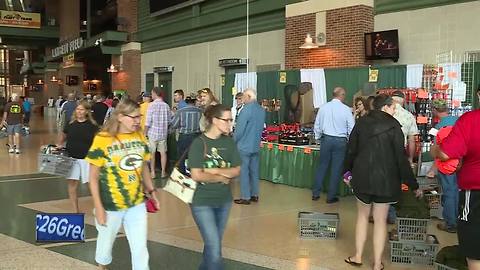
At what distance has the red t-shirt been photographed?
3.28 meters

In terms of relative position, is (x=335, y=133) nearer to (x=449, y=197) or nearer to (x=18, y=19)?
(x=449, y=197)

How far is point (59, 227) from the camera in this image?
5.94 metres

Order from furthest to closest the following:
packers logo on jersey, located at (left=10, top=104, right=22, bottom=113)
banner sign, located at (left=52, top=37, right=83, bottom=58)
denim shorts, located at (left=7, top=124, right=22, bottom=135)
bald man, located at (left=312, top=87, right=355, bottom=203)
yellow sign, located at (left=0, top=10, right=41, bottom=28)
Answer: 1. yellow sign, located at (left=0, top=10, right=41, bottom=28)
2. banner sign, located at (left=52, top=37, right=83, bottom=58)
3. denim shorts, located at (left=7, top=124, right=22, bottom=135)
4. packers logo on jersey, located at (left=10, top=104, right=22, bottom=113)
5. bald man, located at (left=312, top=87, right=355, bottom=203)

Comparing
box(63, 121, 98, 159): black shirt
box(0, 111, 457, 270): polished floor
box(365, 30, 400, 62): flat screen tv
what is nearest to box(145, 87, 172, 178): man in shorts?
box(0, 111, 457, 270): polished floor

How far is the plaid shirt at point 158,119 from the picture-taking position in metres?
10.5

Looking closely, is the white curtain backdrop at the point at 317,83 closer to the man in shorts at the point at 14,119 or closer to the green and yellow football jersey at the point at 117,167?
the green and yellow football jersey at the point at 117,167

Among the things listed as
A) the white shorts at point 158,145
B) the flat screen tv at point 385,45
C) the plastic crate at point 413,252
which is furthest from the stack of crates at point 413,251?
the flat screen tv at point 385,45

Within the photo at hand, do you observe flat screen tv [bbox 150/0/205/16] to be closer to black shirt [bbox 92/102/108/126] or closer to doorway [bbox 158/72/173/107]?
doorway [bbox 158/72/173/107]

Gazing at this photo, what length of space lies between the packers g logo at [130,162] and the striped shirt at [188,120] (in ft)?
18.6

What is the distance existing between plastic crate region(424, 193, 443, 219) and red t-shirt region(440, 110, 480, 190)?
4.20m

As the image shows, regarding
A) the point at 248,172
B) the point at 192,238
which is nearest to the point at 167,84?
the point at 248,172

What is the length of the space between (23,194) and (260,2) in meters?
9.30

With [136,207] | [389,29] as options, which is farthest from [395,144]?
[389,29]

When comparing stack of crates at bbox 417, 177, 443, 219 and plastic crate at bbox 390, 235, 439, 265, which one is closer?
plastic crate at bbox 390, 235, 439, 265
